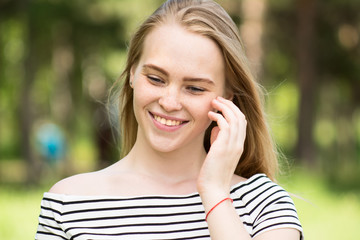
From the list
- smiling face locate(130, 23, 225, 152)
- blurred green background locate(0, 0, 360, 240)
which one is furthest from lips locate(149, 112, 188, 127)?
blurred green background locate(0, 0, 360, 240)

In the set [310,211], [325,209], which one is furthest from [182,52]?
[325,209]

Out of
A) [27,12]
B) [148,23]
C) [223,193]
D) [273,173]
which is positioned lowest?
[223,193]

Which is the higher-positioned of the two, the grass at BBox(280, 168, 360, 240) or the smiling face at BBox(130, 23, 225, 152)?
the grass at BBox(280, 168, 360, 240)

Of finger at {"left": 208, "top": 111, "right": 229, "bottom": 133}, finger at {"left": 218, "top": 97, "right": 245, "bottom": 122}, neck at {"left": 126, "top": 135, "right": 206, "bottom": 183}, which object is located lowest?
neck at {"left": 126, "top": 135, "right": 206, "bottom": 183}

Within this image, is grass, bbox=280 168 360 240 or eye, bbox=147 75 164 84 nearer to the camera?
eye, bbox=147 75 164 84

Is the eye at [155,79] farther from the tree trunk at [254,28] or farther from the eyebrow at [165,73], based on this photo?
the tree trunk at [254,28]

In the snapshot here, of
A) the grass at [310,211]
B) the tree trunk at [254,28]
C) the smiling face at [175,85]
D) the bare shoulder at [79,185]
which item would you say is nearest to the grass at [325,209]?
the grass at [310,211]

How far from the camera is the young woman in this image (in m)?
2.51

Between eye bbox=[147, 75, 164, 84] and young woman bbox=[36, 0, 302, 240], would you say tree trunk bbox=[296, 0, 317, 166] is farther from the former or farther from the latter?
eye bbox=[147, 75, 164, 84]

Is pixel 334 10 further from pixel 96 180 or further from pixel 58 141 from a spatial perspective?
pixel 96 180

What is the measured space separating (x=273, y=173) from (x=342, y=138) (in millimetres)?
28400

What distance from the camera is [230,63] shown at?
9.03ft

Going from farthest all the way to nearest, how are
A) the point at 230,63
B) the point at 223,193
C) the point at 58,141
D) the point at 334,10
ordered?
the point at 58,141 → the point at 334,10 → the point at 230,63 → the point at 223,193

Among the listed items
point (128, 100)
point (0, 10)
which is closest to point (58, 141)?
point (0, 10)
